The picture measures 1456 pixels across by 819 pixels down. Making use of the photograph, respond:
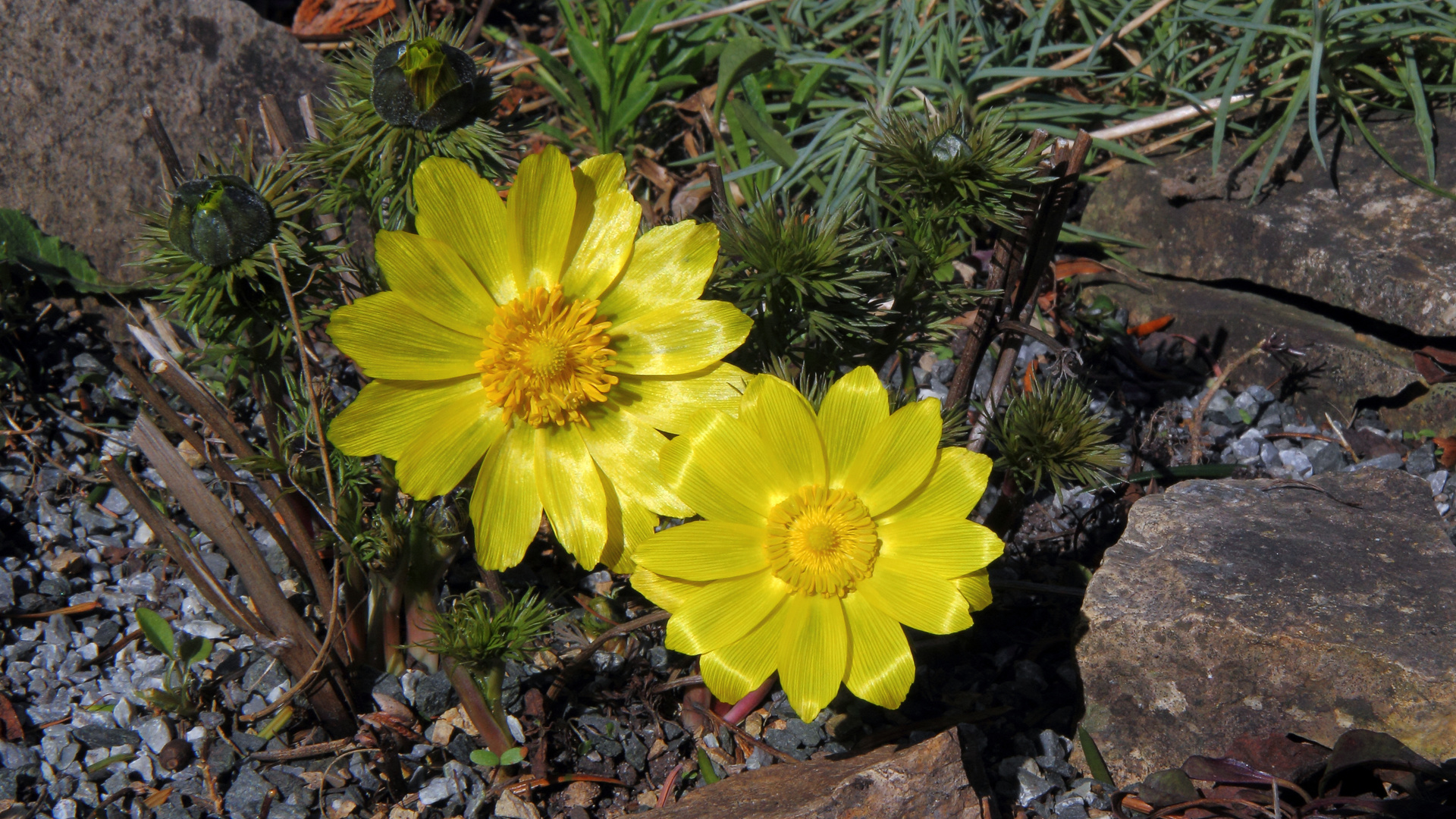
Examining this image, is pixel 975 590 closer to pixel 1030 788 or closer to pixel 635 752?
pixel 1030 788

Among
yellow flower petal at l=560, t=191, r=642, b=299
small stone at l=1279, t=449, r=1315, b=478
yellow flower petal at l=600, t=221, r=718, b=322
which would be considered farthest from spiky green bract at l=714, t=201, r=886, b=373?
small stone at l=1279, t=449, r=1315, b=478

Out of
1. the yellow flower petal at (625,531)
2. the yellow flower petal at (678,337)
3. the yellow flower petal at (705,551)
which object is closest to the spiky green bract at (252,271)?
the yellow flower petal at (678,337)

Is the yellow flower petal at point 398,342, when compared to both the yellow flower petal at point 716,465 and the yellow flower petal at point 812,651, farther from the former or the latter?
the yellow flower petal at point 812,651

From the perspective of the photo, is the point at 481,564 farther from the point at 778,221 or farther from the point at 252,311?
the point at 778,221

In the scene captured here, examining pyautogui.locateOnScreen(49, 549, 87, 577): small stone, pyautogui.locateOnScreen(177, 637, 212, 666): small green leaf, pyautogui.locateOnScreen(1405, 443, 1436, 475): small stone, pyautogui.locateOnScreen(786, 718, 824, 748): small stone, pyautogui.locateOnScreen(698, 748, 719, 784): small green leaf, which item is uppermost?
pyautogui.locateOnScreen(49, 549, 87, 577): small stone

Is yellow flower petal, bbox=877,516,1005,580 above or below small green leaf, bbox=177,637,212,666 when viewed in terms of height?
above

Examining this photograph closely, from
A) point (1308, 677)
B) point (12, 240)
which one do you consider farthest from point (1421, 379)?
point (12, 240)

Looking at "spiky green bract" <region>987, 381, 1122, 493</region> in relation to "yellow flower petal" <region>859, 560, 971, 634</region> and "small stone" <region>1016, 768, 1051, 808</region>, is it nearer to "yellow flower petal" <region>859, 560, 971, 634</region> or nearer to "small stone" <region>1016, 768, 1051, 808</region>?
"yellow flower petal" <region>859, 560, 971, 634</region>
